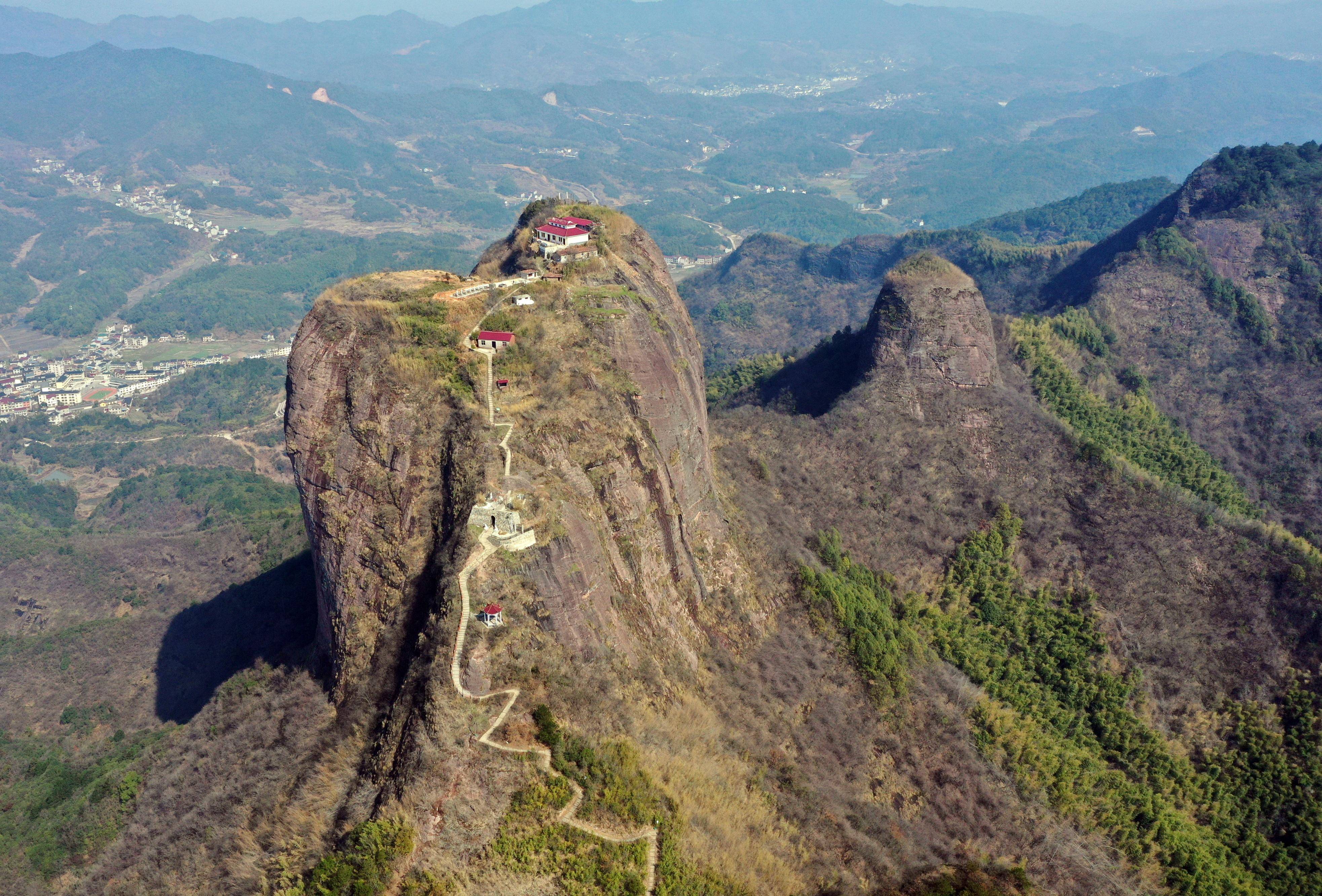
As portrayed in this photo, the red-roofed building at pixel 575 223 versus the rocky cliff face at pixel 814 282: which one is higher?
the red-roofed building at pixel 575 223

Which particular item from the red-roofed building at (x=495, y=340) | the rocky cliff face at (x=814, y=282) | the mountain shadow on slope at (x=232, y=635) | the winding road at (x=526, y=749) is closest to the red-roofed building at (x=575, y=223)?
the red-roofed building at (x=495, y=340)

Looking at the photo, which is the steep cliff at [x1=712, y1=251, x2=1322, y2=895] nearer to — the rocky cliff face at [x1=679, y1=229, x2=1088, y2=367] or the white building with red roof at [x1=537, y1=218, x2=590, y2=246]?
the white building with red roof at [x1=537, y1=218, x2=590, y2=246]

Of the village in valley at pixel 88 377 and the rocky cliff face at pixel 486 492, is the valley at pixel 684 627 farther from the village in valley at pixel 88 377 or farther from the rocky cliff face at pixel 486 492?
the village in valley at pixel 88 377

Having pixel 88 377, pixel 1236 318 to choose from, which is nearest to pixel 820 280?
pixel 1236 318

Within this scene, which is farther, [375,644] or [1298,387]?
[1298,387]

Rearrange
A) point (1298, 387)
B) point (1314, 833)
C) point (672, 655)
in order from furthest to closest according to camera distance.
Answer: point (1298, 387) < point (1314, 833) < point (672, 655)

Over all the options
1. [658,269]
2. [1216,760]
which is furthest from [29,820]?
[1216,760]

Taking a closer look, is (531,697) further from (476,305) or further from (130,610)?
(130,610)
